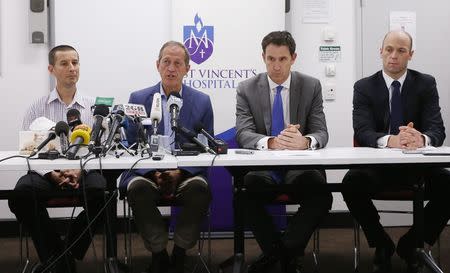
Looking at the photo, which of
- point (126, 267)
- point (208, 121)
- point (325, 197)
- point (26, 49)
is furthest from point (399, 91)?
point (26, 49)

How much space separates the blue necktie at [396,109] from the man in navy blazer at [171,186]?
3.82 feet

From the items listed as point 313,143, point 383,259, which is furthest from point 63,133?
point 383,259

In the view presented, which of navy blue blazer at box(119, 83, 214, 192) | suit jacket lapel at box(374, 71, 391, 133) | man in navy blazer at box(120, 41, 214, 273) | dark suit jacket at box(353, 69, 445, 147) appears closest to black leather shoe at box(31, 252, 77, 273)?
man in navy blazer at box(120, 41, 214, 273)

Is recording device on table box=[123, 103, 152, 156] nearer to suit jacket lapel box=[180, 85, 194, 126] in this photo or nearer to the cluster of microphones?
the cluster of microphones

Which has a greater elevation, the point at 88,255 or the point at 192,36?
the point at 192,36

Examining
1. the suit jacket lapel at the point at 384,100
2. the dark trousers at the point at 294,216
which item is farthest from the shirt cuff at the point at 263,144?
the suit jacket lapel at the point at 384,100

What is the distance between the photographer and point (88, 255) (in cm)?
385

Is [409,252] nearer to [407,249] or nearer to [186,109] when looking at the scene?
[407,249]

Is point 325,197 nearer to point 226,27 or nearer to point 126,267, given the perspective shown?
point 126,267

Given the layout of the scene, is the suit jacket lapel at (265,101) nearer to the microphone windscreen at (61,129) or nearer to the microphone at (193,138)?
the microphone at (193,138)

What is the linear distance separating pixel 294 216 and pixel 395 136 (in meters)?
0.77

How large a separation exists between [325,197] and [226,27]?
194 centimetres

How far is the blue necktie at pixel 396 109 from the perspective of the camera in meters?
3.51

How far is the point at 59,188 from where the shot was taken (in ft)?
10.4
